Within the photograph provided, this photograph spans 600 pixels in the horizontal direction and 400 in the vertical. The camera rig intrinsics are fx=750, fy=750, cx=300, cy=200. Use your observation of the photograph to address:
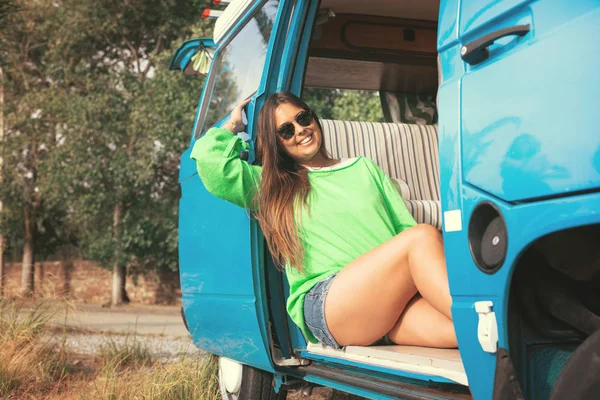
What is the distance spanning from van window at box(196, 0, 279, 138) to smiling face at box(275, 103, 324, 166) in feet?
1.27

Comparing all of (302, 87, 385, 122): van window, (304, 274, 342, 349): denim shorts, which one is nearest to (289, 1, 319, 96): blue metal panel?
(304, 274, 342, 349): denim shorts

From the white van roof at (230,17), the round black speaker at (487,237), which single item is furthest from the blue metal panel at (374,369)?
the white van roof at (230,17)

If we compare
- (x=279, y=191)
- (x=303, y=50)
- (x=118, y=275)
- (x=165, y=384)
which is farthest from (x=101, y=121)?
(x=279, y=191)

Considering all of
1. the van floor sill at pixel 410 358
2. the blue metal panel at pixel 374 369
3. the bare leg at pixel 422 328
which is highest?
the bare leg at pixel 422 328

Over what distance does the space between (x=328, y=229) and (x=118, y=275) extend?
14.8m

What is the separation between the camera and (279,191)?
10.6ft

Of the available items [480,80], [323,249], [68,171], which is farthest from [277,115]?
[68,171]

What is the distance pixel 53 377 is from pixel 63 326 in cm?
56

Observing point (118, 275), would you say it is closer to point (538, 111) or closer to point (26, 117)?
point (26, 117)

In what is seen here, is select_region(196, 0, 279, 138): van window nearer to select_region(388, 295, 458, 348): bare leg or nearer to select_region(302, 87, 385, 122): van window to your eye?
select_region(388, 295, 458, 348): bare leg

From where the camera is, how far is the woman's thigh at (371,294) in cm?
269

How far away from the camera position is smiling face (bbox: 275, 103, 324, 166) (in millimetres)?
3336

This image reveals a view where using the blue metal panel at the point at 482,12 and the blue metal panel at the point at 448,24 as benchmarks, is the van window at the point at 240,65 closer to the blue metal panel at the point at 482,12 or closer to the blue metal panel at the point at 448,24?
the blue metal panel at the point at 448,24

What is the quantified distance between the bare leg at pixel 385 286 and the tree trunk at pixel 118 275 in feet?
45.9
